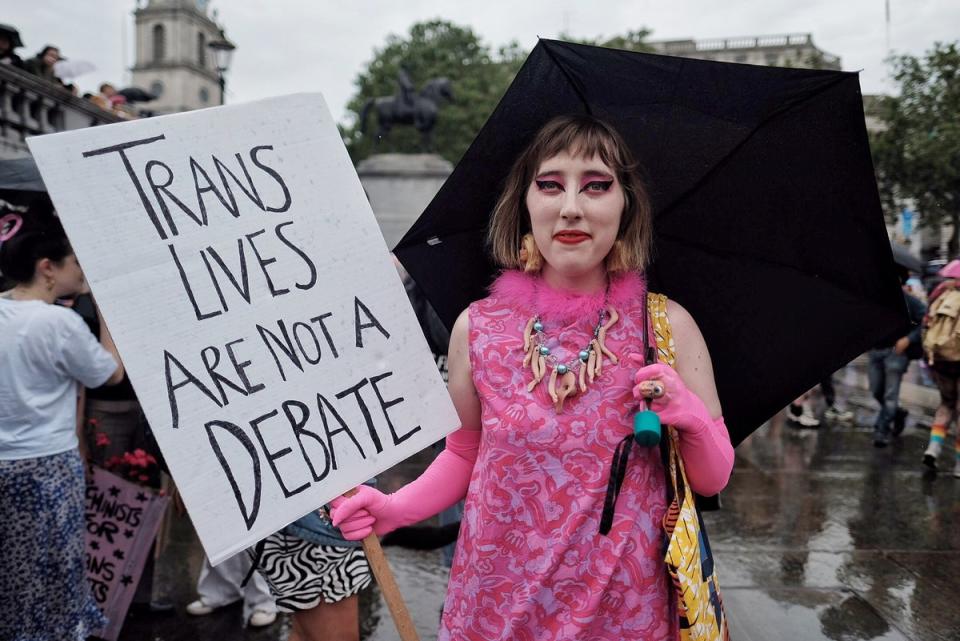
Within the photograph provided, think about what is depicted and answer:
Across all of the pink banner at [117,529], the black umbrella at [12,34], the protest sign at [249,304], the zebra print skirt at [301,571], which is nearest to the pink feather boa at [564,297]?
the protest sign at [249,304]

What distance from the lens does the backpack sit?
6.07m

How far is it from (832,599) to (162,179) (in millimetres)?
3689

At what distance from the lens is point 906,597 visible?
153 inches

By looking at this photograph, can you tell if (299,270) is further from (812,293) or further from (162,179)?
(812,293)

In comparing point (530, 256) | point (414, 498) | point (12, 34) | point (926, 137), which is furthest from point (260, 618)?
point (926, 137)

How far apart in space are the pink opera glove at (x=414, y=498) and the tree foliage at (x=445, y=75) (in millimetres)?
37684

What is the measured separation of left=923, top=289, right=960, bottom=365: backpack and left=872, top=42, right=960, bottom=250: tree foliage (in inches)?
431

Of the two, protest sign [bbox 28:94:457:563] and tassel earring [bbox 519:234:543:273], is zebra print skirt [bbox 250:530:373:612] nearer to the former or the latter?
protest sign [bbox 28:94:457:563]

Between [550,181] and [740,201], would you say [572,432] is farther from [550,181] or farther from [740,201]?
[740,201]

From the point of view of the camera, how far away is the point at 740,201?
73.1 inches

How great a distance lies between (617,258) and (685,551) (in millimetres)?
613

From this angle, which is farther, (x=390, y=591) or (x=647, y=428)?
(x=390, y=591)

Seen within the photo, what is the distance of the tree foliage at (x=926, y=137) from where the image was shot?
51.6 feet

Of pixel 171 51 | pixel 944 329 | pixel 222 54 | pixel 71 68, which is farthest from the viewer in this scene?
pixel 171 51
